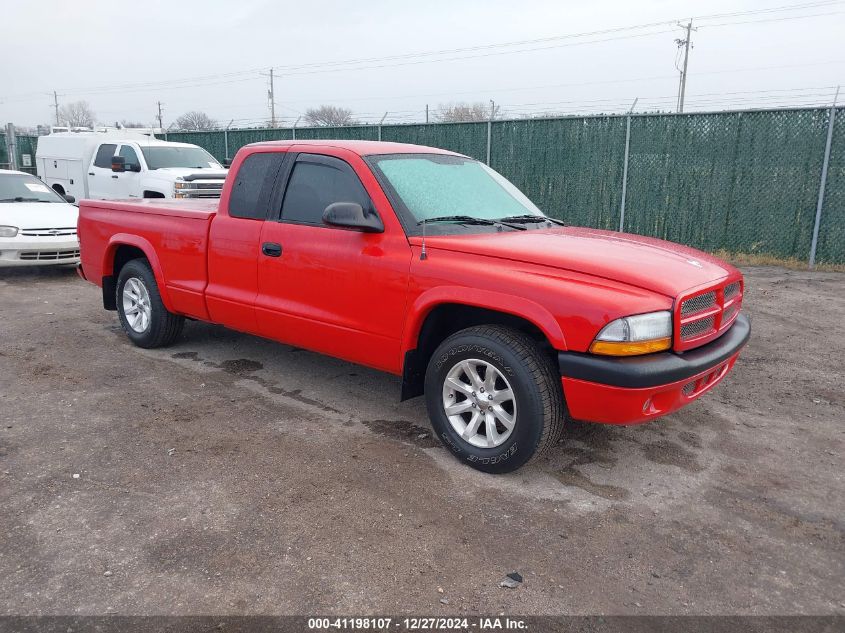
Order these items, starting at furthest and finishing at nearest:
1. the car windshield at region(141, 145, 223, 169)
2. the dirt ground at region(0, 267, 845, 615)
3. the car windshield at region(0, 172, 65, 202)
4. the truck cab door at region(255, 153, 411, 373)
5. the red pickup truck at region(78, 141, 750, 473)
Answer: the car windshield at region(141, 145, 223, 169)
the car windshield at region(0, 172, 65, 202)
the truck cab door at region(255, 153, 411, 373)
the red pickup truck at region(78, 141, 750, 473)
the dirt ground at region(0, 267, 845, 615)

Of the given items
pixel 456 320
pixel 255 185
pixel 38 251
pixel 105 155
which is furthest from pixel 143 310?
pixel 105 155

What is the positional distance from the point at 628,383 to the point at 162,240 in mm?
4003

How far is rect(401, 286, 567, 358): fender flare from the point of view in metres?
3.46

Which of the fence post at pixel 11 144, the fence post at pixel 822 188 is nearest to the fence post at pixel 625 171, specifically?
→ the fence post at pixel 822 188

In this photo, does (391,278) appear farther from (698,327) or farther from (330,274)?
(698,327)

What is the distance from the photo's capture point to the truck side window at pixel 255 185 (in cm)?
489

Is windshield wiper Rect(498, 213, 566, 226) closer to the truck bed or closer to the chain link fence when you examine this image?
the truck bed

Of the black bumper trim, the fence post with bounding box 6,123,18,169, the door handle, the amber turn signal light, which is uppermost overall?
the fence post with bounding box 6,123,18,169

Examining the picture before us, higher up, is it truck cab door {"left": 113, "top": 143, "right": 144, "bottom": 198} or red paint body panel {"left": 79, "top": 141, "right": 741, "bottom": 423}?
truck cab door {"left": 113, "top": 143, "right": 144, "bottom": 198}

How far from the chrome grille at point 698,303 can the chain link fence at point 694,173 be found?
7.91 metres

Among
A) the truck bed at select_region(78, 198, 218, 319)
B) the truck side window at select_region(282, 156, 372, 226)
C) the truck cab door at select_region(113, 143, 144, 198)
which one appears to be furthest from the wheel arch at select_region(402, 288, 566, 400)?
the truck cab door at select_region(113, 143, 144, 198)

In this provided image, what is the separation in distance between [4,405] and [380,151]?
315 centimetres

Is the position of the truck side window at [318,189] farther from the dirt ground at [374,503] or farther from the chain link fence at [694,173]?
the chain link fence at [694,173]

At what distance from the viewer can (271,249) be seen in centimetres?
474
